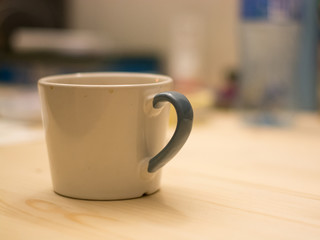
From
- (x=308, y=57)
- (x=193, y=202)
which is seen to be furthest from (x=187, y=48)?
(x=193, y=202)

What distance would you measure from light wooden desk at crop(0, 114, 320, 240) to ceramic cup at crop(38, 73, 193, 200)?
2 cm

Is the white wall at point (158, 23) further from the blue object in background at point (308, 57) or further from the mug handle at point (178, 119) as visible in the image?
the mug handle at point (178, 119)

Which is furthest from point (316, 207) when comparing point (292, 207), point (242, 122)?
point (242, 122)

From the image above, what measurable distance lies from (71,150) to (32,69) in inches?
41.4

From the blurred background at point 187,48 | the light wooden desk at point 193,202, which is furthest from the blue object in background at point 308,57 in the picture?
the light wooden desk at point 193,202

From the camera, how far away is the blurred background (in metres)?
0.80

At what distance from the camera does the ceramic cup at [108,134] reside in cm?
36

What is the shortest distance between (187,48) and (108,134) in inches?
30.1

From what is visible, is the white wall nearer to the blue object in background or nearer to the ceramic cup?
the blue object in background

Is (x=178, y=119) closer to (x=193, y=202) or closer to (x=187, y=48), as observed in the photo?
(x=193, y=202)

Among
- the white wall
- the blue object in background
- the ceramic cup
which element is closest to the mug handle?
the ceramic cup

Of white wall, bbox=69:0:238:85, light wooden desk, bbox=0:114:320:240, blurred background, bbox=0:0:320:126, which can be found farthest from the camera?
white wall, bbox=69:0:238:85

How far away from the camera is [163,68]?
1.44 m

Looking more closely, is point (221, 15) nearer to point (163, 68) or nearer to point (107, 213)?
point (163, 68)
